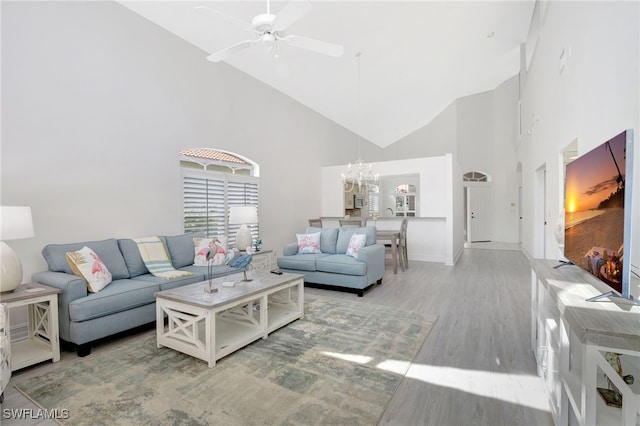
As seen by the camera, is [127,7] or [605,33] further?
[127,7]

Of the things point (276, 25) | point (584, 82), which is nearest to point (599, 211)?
point (584, 82)

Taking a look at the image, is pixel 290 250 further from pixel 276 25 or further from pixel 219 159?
pixel 276 25

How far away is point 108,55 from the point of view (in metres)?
3.74

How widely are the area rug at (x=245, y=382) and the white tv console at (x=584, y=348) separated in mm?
941

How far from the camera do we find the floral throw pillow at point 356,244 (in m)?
4.72

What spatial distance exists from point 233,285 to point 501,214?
10.2m

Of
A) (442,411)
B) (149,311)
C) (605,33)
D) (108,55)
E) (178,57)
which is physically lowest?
(442,411)

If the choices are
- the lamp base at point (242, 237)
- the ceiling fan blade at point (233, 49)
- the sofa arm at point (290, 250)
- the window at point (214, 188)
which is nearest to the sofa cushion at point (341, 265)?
the sofa arm at point (290, 250)

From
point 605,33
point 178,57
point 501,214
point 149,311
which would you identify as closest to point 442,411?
point 149,311

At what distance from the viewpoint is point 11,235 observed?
8.00ft

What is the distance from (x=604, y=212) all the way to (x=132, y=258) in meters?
4.14

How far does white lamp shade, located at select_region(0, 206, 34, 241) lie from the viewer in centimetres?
240

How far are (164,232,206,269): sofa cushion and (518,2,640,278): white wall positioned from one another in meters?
4.33

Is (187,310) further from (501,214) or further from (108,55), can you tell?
(501,214)
